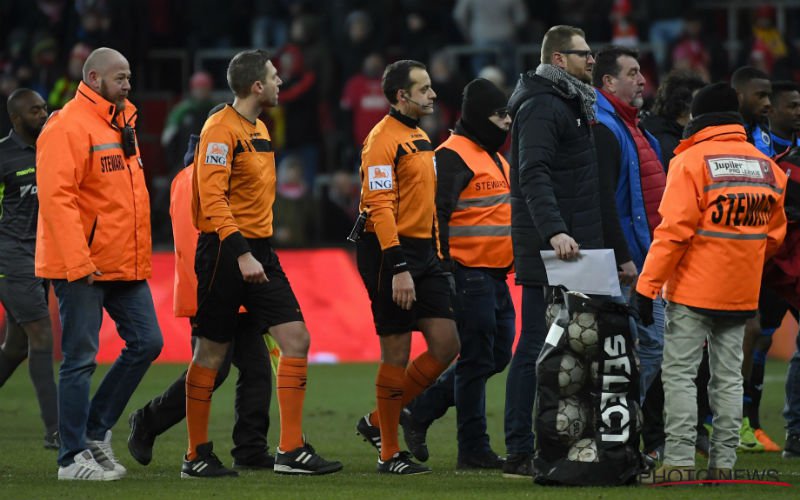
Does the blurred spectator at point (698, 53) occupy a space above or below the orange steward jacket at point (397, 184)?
above

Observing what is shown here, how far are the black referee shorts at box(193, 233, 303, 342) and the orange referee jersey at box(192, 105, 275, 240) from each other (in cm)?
12

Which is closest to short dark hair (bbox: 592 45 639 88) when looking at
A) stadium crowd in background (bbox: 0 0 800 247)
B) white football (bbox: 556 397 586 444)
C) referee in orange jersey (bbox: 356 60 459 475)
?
referee in orange jersey (bbox: 356 60 459 475)

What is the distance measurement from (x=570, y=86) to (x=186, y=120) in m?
11.8

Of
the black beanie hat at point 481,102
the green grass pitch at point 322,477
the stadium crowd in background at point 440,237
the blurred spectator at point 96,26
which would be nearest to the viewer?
the green grass pitch at point 322,477

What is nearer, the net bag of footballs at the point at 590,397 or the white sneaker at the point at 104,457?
the net bag of footballs at the point at 590,397

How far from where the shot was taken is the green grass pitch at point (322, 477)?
7.54 meters

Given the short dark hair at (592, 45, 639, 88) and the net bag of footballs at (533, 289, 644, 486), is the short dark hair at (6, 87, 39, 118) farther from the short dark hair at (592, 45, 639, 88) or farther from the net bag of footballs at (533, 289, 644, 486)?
the net bag of footballs at (533, 289, 644, 486)

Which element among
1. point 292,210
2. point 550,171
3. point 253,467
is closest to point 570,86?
point 550,171

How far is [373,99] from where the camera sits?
63.9 feet

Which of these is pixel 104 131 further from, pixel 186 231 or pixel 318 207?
pixel 318 207

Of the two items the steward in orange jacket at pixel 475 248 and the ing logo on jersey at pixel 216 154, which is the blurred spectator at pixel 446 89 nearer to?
the steward in orange jacket at pixel 475 248

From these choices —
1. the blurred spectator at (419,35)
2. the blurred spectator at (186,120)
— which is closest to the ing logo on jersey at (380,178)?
the blurred spectator at (186,120)

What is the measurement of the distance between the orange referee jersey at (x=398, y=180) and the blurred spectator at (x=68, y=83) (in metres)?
11.2

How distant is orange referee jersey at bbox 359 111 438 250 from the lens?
835 cm
